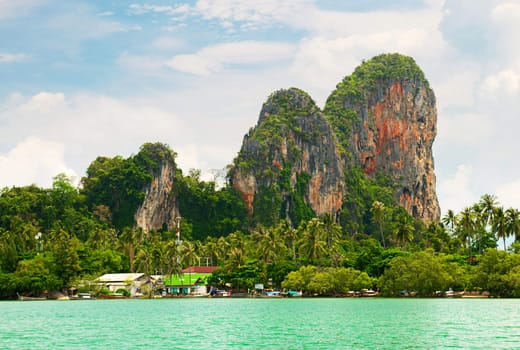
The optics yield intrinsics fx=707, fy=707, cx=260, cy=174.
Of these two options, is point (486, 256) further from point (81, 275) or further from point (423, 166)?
point (423, 166)

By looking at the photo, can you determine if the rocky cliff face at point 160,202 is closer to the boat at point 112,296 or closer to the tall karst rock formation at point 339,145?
the tall karst rock formation at point 339,145

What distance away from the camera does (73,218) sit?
458 ft

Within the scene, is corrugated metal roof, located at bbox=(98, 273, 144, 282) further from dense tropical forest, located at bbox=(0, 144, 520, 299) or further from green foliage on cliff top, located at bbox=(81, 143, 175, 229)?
green foliage on cliff top, located at bbox=(81, 143, 175, 229)

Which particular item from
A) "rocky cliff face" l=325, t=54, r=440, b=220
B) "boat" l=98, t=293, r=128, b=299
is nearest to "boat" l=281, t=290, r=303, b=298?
"boat" l=98, t=293, r=128, b=299

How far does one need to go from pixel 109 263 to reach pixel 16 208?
112 ft

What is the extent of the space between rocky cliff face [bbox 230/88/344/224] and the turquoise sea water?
3819 inches

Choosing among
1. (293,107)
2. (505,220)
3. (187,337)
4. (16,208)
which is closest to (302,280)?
(505,220)

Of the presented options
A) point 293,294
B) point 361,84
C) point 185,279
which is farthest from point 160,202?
point 361,84

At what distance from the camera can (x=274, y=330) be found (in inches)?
1775

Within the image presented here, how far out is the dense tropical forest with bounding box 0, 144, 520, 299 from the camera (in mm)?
88188

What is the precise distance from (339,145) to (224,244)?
58.9 m

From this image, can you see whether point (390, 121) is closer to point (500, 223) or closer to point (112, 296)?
point (500, 223)

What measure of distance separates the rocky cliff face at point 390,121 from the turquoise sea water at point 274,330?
421 ft

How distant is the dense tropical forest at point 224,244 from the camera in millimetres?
88188
